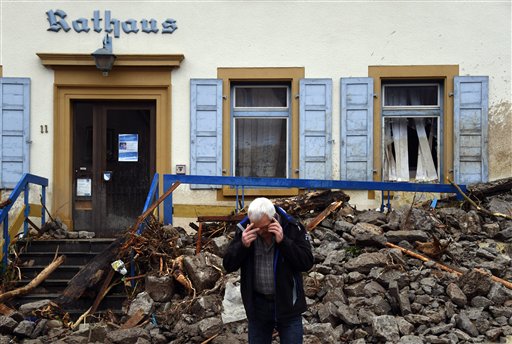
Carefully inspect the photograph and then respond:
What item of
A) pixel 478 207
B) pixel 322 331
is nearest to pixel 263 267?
pixel 322 331

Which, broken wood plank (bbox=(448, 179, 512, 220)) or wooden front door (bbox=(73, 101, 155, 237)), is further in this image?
wooden front door (bbox=(73, 101, 155, 237))

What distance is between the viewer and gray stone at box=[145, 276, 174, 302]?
6930 millimetres

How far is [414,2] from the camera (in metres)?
10.0

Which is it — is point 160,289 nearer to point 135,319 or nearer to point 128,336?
point 135,319

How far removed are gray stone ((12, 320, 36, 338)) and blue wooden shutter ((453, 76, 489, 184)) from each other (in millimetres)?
6508

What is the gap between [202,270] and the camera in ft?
22.8

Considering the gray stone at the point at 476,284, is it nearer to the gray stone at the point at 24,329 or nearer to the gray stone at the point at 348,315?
the gray stone at the point at 348,315

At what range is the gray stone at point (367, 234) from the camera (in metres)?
7.15

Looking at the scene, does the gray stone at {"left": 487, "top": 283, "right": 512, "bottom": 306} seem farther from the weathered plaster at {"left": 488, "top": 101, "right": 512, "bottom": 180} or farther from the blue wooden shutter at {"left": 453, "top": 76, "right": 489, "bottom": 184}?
the weathered plaster at {"left": 488, "top": 101, "right": 512, "bottom": 180}

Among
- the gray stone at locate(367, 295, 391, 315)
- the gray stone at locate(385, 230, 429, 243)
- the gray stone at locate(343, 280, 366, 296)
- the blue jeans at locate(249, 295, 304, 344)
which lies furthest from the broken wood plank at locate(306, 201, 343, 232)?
the blue jeans at locate(249, 295, 304, 344)

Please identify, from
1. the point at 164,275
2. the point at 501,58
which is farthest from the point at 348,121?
the point at 164,275

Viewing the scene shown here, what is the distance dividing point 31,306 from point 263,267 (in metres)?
3.69

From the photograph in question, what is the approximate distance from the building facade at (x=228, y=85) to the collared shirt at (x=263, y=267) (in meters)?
5.31

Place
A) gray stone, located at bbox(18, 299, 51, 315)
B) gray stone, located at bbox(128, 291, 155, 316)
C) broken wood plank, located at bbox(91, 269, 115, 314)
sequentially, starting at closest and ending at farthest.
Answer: gray stone, located at bbox(128, 291, 155, 316)
gray stone, located at bbox(18, 299, 51, 315)
broken wood plank, located at bbox(91, 269, 115, 314)
